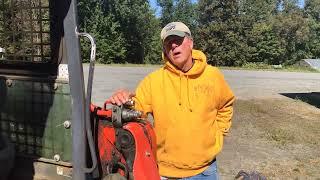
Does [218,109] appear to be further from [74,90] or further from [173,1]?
[173,1]

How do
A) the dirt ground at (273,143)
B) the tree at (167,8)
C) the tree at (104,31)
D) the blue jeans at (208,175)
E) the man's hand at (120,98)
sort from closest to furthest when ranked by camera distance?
the man's hand at (120,98) → the blue jeans at (208,175) → the dirt ground at (273,143) → the tree at (104,31) → the tree at (167,8)

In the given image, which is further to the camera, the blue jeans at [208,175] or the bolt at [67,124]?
the blue jeans at [208,175]

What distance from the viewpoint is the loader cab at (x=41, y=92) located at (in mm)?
2588

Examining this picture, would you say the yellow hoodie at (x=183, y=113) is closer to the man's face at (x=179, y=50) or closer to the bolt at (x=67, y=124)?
the man's face at (x=179, y=50)

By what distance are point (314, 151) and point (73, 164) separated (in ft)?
22.1

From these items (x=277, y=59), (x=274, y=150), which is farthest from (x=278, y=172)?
(x=277, y=59)

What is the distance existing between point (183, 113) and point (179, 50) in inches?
14.4

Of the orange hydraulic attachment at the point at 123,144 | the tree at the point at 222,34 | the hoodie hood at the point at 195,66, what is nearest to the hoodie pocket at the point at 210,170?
the orange hydraulic attachment at the point at 123,144

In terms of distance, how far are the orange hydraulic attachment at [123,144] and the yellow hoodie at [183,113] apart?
0.90ft

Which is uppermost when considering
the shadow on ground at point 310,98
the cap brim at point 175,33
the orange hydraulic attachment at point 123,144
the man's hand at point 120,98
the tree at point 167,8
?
the tree at point 167,8

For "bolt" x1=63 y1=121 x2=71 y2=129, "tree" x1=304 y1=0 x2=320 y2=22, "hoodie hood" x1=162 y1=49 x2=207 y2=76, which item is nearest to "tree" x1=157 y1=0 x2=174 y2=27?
"tree" x1=304 y1=0 x2=320 y2=22

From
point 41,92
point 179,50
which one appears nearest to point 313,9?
point 179,50

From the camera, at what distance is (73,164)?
105 inches

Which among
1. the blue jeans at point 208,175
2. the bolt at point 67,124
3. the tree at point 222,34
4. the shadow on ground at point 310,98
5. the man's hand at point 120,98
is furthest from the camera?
the tree at point 222,34
